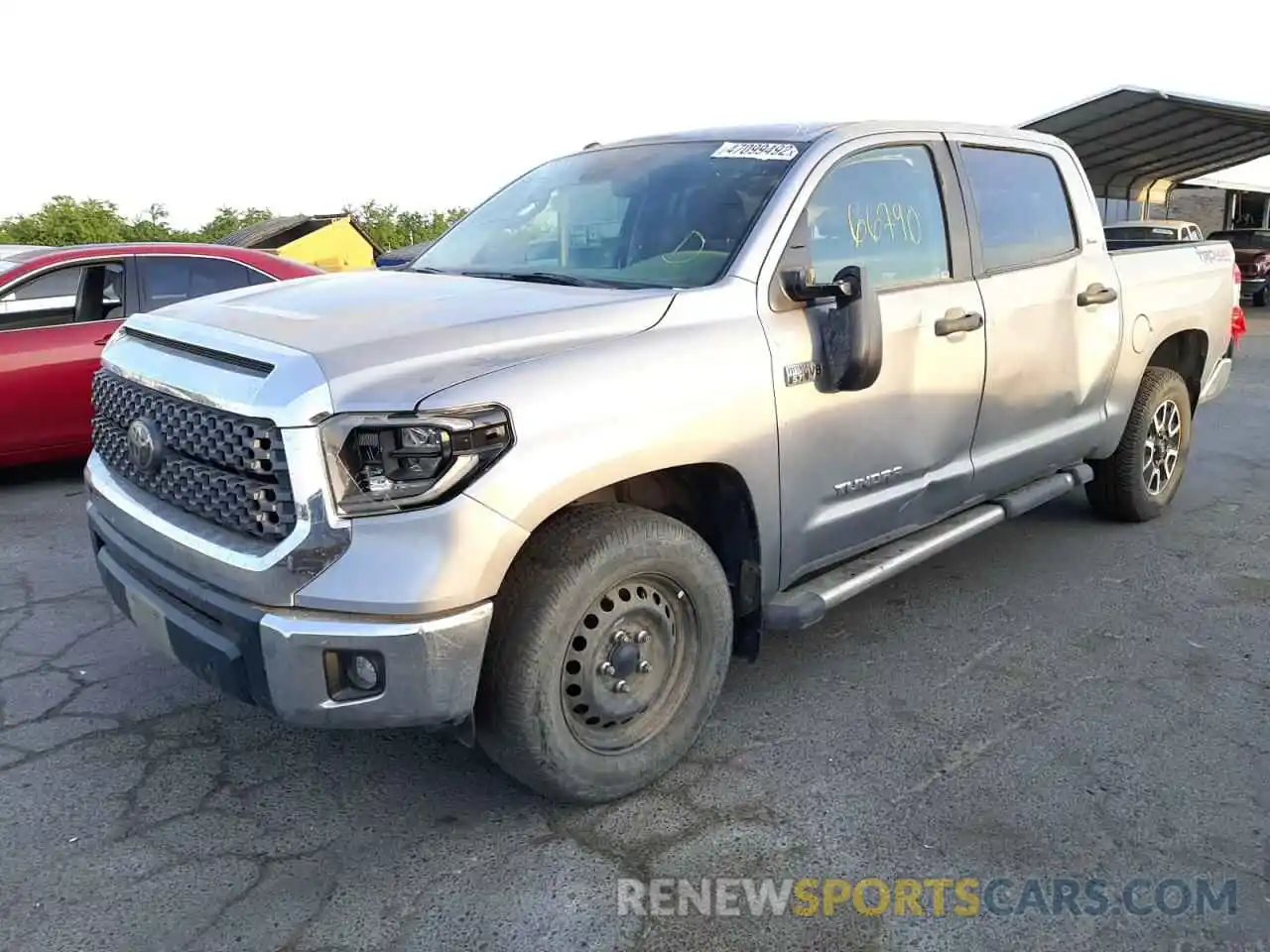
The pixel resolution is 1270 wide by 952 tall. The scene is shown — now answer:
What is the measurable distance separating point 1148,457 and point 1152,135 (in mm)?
17066

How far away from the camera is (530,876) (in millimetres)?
2711

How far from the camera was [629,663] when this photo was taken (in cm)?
295

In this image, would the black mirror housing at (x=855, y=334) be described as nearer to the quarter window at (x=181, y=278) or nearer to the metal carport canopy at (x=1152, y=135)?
the quarter window at (x=181, y=278)

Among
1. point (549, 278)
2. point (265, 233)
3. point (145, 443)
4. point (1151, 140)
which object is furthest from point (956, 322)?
point (1151, 140)

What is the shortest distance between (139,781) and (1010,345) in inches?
136

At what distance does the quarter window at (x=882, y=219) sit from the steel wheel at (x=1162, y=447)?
220cm

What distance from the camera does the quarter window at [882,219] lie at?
353 cm

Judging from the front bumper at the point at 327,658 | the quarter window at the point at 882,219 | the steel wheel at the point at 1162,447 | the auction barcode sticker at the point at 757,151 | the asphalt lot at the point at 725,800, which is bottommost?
the asphalt lot at the point at 725,800

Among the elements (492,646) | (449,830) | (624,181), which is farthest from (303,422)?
(624,181)

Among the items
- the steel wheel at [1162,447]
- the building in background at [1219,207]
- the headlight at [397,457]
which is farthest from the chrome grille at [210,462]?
the building in background at [1219,207]

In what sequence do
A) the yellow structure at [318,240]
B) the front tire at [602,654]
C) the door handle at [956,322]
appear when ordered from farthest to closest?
the yellow structure at [318,240] < the door handle at [956,322] < the front tire at [602,654]

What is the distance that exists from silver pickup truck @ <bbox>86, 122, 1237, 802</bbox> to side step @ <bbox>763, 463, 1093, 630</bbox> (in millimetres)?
17

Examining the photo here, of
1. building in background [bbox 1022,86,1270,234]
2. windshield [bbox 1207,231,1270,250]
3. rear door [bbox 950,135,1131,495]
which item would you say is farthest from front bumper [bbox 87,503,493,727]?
windshield [bbox 1207,231,1270,250]

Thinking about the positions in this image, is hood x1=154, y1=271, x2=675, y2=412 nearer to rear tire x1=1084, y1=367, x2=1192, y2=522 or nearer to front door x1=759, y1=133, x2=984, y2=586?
front door x1=759, y1=133, x2=984, y2=586
